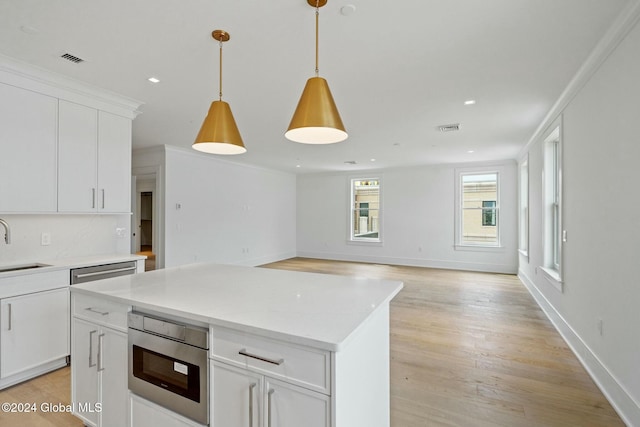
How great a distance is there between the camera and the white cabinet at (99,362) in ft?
5.55

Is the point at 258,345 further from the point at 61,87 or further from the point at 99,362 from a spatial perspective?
the point at 61,87

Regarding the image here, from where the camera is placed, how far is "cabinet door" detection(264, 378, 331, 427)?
1.12 m

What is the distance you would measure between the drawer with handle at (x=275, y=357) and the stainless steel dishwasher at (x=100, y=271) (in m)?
2.22

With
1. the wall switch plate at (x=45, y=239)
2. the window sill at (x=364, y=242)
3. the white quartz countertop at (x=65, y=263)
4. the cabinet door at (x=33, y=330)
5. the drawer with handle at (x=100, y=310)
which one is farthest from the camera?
the window sill at (x=364, y=242)

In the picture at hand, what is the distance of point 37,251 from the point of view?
304 cm

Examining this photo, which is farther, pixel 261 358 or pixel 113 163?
pixel 113 163

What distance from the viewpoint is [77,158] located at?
9.87 feet

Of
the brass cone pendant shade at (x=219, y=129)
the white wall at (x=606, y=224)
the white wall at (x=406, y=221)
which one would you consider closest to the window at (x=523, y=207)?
the white wall at (x=406, y=221)

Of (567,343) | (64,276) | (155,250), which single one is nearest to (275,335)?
(64,276)

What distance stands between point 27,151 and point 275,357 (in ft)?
9.76

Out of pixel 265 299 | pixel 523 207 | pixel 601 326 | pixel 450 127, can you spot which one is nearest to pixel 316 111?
pixel 265 299

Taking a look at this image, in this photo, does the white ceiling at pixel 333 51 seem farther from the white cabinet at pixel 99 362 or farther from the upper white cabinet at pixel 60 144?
the white cabinet at pixel 99 362

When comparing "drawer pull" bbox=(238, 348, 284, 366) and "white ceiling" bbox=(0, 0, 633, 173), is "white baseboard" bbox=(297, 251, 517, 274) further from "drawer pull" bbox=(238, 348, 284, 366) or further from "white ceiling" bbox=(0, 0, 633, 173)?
"drawer pull" bbox=(238, 348, 284, 366)

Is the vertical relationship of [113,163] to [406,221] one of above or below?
above
